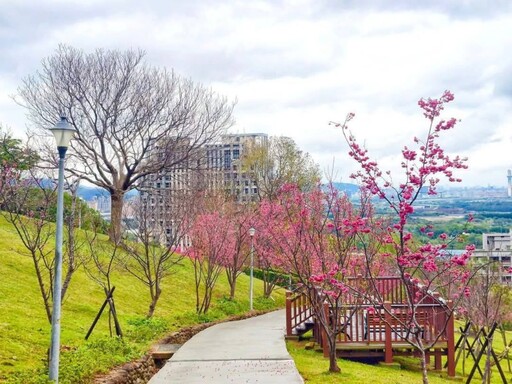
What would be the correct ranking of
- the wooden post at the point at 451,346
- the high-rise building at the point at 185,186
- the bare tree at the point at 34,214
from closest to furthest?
the bare tree at the point at 34,214
the wooden post at the point at 451,346
the high-rise building at the point at 185,186

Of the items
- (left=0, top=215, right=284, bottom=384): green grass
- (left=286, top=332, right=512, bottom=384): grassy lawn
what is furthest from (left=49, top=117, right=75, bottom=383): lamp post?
(left=286, top=332, right=512, bottom=384): grassy lawn

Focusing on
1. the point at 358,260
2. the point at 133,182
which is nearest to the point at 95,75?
the point at 133,182

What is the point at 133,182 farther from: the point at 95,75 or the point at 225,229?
the point at 225,229

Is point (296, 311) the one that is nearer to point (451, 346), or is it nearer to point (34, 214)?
point (451, 346)

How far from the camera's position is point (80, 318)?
14.4 m

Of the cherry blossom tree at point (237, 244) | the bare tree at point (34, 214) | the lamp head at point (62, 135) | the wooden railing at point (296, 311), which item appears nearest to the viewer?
the lamp head at point (62, 135)

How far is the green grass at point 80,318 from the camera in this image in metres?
9.11

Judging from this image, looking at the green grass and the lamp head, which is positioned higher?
the lamp head

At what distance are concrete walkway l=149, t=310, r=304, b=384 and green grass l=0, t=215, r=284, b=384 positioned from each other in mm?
912

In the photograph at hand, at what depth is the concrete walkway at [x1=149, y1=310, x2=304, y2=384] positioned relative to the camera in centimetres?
955

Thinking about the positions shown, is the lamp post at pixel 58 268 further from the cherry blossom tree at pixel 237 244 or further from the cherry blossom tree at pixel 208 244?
the cherry blossom tree at pixel 237 244

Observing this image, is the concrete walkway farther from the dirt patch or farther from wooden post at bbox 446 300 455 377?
wooden post at bbox 446 300 455 377

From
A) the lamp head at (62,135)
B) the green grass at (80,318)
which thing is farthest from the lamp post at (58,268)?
the green grass at (80,318)

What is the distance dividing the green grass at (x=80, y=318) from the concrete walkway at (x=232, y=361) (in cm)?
91
